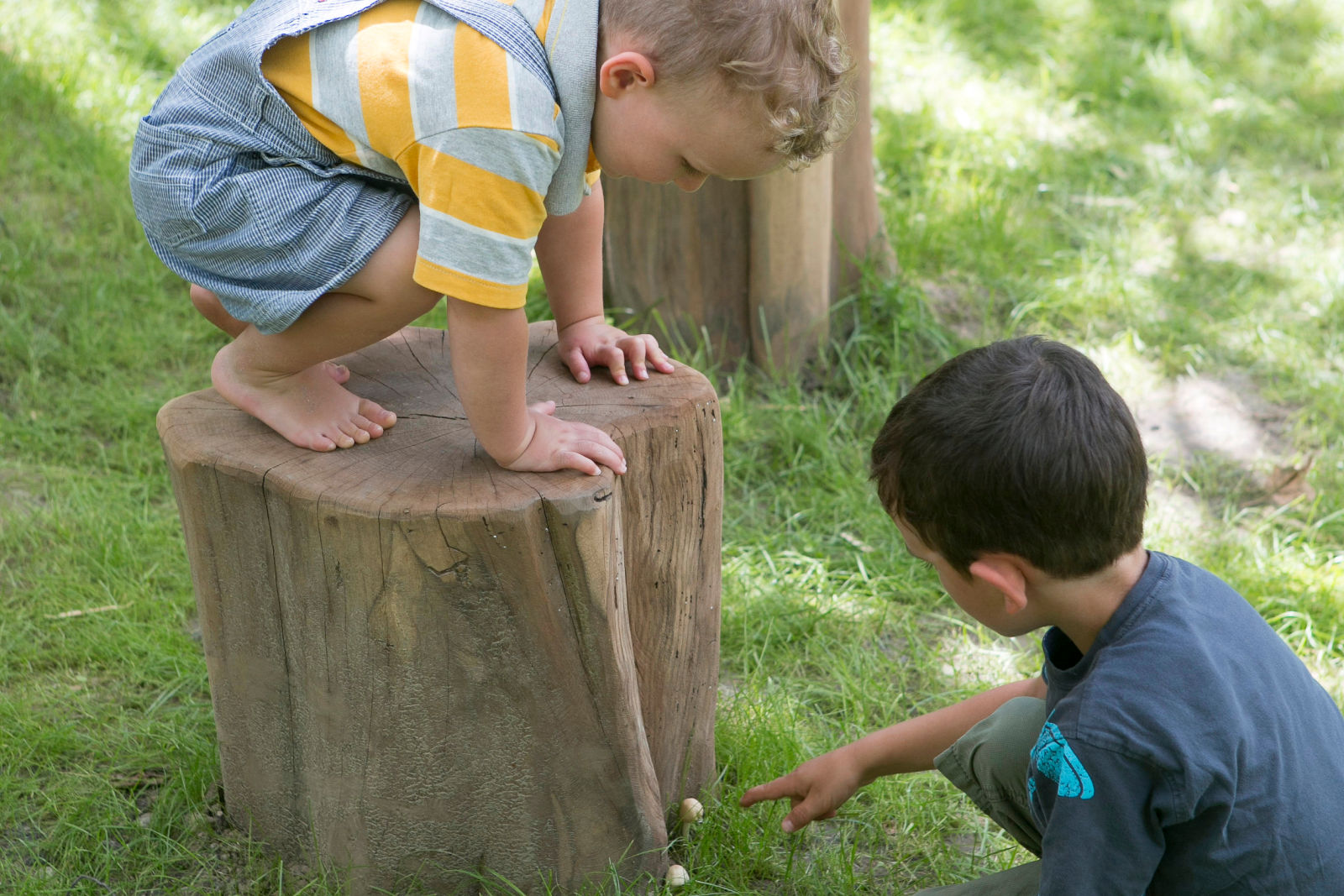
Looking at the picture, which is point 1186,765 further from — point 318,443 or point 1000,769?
point 318,443

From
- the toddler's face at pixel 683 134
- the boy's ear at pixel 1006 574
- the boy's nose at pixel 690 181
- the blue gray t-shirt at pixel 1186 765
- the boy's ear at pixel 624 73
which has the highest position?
the boy's ear at pixel 624 73

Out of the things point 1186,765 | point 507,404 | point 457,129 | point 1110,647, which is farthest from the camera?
point 507,404

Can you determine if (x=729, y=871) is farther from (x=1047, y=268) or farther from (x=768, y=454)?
(x=1047, y=268)

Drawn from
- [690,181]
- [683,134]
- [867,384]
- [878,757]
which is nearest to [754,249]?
[867,384]

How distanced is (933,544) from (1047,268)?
264 centimetres

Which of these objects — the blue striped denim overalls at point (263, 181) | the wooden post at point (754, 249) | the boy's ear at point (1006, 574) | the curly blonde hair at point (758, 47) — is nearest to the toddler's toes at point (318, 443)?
Answer: the blue striped denim overalls at point (263, 181)

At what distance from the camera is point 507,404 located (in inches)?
63.7

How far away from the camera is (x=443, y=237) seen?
1514 millimetres

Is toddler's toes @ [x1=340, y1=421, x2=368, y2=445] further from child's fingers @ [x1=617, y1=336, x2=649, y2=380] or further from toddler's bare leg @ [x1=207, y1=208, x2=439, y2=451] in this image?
child's fingers @ [x1=617, y1=336, x2=649, y2=380]

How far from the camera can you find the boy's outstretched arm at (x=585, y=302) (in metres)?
1.97

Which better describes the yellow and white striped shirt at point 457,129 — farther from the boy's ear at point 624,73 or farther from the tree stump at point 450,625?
the tree stump at point 450,625

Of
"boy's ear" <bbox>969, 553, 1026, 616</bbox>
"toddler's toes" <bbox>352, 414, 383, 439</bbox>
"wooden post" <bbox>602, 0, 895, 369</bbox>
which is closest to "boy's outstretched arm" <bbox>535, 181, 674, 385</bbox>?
"toddler's toes" <bbox>352, 414, 383, 439</bbox>

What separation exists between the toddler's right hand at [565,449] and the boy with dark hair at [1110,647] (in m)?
0.39

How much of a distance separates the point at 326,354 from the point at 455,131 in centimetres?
46
